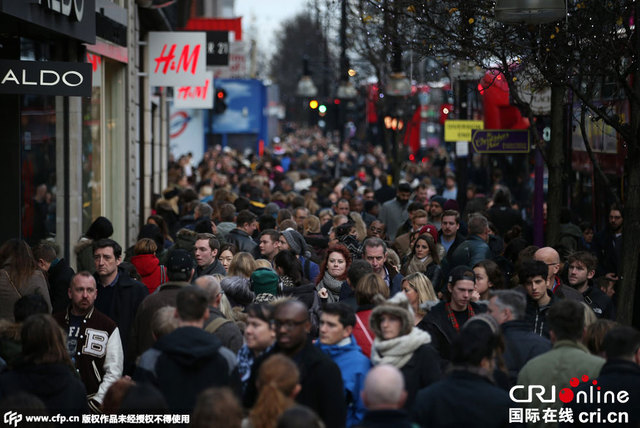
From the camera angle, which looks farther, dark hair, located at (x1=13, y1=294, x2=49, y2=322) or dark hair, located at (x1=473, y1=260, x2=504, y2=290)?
dark hair, located at (x1=473, y1=260, x2=504, y2=290)

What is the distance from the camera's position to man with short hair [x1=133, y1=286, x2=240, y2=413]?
21.0 ft

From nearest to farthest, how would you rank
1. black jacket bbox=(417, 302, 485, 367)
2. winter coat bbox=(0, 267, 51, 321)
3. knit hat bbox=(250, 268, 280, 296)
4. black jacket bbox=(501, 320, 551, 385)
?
black jacket bbox=(501, 320, 551, 385)
black jacket bbox=(417, 302, 485, 367)
winter coat bbox=(0, 267, 51, 321)
knit hat bbox=(250, 268, 280, 296)

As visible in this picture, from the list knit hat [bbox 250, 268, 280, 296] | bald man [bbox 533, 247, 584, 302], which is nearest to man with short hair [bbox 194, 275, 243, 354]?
knit hat [bbox 250, 268, 280, 296]

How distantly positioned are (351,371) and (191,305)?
3.62 ft

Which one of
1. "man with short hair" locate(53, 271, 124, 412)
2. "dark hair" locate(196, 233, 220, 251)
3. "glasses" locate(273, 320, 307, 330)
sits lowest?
"man with short hair" locate(53, 271, 124, 412)

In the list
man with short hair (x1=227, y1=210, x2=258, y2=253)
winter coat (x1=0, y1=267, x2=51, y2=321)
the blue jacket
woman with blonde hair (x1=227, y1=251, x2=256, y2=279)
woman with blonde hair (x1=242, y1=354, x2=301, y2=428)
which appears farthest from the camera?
man with short hair (x1=227, y1=210, x2=258, y2=253)

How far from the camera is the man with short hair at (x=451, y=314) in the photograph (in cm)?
862

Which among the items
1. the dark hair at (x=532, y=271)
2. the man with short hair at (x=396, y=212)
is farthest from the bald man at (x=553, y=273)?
the man with short hair at (x=396, y=212)

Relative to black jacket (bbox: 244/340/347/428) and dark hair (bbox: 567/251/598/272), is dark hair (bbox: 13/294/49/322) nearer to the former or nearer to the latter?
black jacket (bbox: 244/340/347/428)

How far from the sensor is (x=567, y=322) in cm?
682

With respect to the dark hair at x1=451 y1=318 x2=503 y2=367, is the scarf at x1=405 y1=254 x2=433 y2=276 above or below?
below

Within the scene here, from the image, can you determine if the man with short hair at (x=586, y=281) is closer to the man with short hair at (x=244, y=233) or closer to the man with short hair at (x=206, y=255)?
the man with short hair at (x=206, y=255)

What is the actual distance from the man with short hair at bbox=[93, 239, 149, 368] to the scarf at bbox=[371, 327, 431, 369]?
3070 mm

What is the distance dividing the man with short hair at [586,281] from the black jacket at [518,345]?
2.91 m
